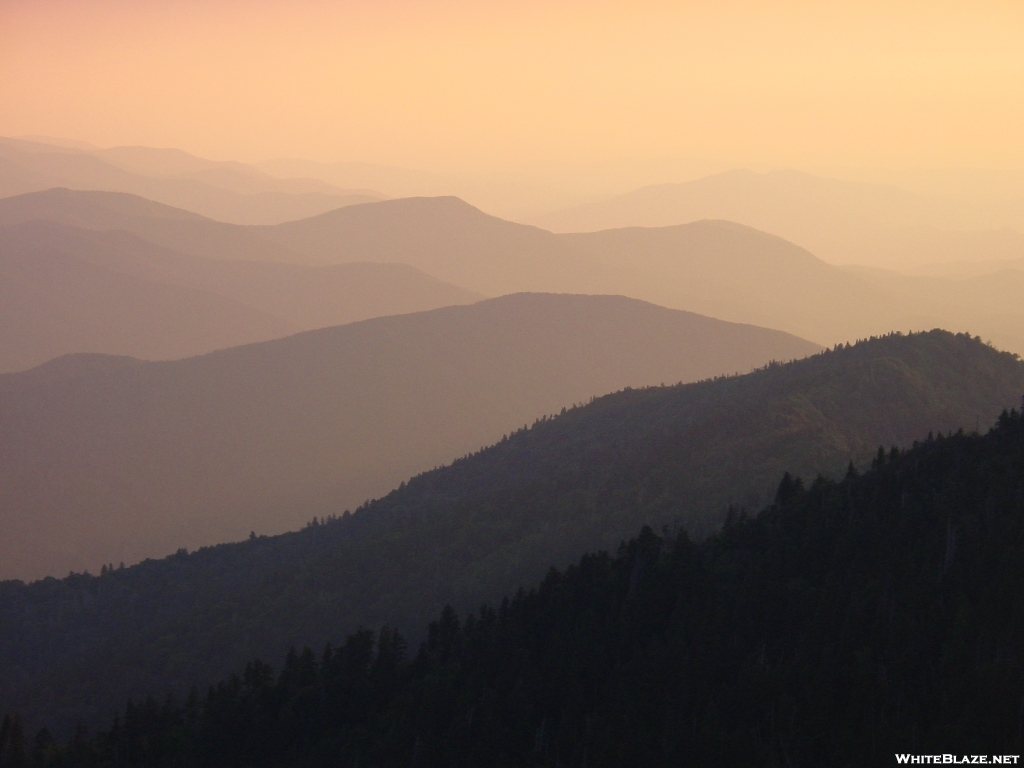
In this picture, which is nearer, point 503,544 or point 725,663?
point 725,663

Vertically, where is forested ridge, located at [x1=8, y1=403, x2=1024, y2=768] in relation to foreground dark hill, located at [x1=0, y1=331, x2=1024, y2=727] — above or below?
below

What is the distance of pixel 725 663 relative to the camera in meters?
83.9

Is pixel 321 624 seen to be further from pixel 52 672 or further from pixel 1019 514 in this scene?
pixel 1019 514

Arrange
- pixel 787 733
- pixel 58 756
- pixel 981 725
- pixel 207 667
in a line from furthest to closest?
1. pixel 207 667
2. pixel 58 756
3. pixel 787 733
4. pixel 981 725

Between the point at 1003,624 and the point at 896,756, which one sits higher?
the point at 1003,624

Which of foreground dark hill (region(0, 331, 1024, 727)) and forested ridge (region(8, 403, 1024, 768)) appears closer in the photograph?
forested ridge (region(8, 403, 1024, 768))

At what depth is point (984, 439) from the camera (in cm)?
10538

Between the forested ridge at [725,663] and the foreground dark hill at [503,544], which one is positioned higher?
the foreground dark hill at [503,544]

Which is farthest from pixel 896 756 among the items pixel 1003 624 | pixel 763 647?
pixel 763 647

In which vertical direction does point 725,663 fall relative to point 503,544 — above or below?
below

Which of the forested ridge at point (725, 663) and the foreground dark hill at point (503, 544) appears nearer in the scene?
the forested ridge at point (725, 663)

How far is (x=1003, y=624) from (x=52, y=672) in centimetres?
14747

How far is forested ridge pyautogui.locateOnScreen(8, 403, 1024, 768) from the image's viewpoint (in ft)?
233

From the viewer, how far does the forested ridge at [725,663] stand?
2800 inches
